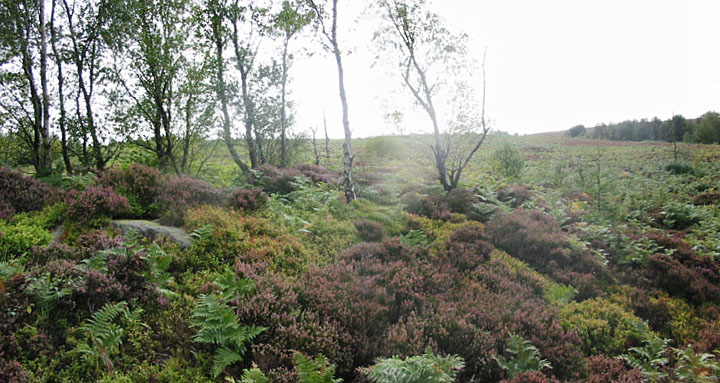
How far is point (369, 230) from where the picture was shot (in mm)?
9086

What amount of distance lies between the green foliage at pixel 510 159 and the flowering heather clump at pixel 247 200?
14144 millimetres

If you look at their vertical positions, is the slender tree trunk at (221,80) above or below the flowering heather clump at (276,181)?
above

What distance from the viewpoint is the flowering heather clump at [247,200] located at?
920cm

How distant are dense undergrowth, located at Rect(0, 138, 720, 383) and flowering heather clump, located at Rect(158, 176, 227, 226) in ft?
0.17

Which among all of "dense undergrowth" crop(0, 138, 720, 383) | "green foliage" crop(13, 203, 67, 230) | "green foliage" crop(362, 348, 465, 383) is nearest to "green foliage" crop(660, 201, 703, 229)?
"dense undergrowth" crop(0, 138, 720, 383)

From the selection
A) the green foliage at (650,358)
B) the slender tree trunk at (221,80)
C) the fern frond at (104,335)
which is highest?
the slender tree trunk at (221,80)

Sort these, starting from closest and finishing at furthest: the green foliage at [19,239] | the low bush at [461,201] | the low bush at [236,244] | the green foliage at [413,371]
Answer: the green foliage at [413,371] < the green foliage at [19,239] < the low bush at [236,244] < the low bush at [461,201]

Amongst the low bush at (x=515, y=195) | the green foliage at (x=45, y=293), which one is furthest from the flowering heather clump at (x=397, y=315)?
the low bush at (x=515, y=195)

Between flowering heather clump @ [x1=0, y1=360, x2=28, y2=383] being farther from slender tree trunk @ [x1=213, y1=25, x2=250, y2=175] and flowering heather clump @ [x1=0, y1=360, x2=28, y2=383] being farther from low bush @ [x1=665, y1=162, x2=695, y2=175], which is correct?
low bush @ [x1=665, y1=162, x2=695, y2=175]

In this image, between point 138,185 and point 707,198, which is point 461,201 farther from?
point 707,198

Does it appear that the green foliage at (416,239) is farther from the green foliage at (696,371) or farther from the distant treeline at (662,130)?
the distant treeline at (662,130)

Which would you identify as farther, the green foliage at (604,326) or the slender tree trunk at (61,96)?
the slender tree trunk at (61,96)

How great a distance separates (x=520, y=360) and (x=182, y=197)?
8.03 metres

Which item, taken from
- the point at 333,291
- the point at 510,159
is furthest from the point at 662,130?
the point at 333,291
